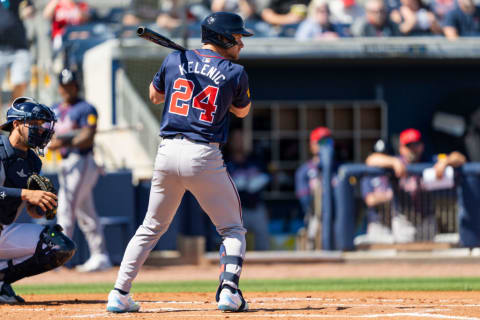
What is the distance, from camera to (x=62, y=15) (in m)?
14.3

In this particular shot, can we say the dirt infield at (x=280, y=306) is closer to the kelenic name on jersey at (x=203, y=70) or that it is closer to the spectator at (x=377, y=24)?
the kelenic name on jersey at (x=203, y=70)

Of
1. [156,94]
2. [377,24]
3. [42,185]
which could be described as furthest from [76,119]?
[377,24]

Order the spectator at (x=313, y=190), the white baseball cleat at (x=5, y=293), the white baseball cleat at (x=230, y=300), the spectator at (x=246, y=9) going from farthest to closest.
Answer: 1. the spectator at (x=246, y=9)
2. the spectator at (x=313, y=190)
3. the white baseball cleat at (x=5, y=293)
4. the white baseball cleat at (x=230, y=300)

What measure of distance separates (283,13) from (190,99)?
398 inches

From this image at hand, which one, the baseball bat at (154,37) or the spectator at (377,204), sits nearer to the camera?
the baseball bat at (154,37)

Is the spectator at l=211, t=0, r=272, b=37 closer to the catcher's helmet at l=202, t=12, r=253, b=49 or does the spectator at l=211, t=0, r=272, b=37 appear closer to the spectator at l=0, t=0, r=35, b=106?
the spectator at l=0, t=0, r=35, b=106

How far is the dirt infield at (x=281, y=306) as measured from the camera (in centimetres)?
585

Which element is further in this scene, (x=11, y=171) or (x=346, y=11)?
(x=346, y=11)

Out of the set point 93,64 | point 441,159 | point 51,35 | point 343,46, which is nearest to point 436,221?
point 441,159

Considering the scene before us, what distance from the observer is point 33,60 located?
14.1 metres

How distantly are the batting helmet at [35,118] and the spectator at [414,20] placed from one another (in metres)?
8.83

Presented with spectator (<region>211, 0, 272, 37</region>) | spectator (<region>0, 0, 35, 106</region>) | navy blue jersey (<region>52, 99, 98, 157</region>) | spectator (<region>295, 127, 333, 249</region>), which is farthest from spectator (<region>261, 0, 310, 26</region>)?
navy blue jersey (<region>52, 99, 98, 157</region>)

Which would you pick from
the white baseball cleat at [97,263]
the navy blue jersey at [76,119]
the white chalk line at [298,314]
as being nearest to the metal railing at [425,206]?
the white baseball cleat at [97,263]

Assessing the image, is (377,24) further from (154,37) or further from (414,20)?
(154,37)
